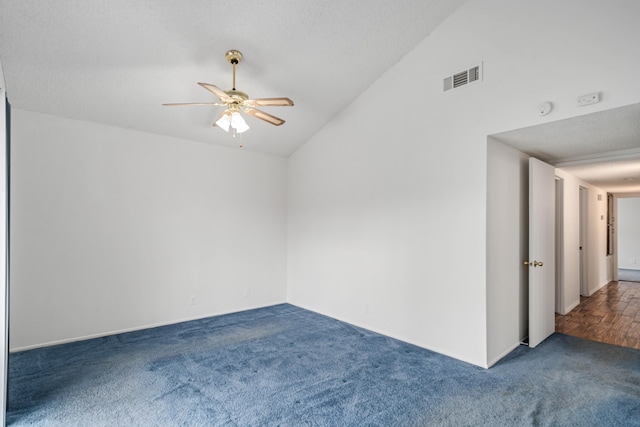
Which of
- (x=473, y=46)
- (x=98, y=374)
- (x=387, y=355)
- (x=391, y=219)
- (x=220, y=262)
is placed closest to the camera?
(x=98, y=374)

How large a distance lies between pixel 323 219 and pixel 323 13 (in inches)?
114

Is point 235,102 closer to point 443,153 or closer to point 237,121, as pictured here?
point 237,121

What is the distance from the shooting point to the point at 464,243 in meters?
3.38

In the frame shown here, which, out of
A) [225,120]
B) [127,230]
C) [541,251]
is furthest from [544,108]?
[127,230]

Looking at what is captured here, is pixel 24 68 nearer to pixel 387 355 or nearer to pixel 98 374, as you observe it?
pixel 98 374

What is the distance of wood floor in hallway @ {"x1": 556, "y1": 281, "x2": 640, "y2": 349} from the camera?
4.01 m

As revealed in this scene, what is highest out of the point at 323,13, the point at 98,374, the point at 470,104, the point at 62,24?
the point at 323,13

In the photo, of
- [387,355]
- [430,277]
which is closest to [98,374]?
[387,355]

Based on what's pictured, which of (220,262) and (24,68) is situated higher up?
(24,68)

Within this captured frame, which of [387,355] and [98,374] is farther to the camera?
[387,355]

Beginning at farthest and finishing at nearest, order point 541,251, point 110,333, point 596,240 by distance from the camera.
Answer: point 596,240 → point 110,333 → point 541,251

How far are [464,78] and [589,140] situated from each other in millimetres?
1360

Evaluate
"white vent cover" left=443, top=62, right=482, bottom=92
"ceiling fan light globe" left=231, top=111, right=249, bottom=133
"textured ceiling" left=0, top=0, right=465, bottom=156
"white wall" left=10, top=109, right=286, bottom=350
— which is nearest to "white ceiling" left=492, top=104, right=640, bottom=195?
"white vent cover" left=443, top=62, right=482, bottom=92

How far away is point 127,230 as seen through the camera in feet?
14.1
